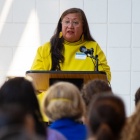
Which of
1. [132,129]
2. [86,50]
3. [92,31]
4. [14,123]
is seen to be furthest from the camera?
[92,31]

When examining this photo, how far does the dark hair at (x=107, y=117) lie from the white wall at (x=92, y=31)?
3.75 m

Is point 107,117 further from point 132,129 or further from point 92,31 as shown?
point 92,31

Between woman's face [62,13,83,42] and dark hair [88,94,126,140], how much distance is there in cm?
183

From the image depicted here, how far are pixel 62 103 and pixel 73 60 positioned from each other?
4.11ft

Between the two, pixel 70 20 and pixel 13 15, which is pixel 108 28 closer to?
pixel 13 15

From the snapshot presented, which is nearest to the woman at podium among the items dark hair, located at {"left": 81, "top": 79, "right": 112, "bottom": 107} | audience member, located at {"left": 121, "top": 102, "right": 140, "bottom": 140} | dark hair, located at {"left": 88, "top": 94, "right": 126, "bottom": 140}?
dark hair, located at {"left": 81, "top": 79, "right": 112, "bottom": 107}

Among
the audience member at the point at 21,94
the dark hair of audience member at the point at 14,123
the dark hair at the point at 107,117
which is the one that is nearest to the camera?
the dark hair of audience member at the point at 14,123

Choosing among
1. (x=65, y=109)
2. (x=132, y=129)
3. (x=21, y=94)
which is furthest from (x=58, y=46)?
(x=132, y=129)

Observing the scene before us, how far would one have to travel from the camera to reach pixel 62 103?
191 centimetres

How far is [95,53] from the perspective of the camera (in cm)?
311

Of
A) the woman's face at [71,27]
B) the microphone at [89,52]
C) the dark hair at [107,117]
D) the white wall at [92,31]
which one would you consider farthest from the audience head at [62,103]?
the white wall at [92,31]

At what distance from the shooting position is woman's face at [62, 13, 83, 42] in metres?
3.16

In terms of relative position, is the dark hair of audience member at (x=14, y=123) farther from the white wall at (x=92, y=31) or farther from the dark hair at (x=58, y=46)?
the white wall at (x=92, y=31)

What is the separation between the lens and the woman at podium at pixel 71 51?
3.05 m
